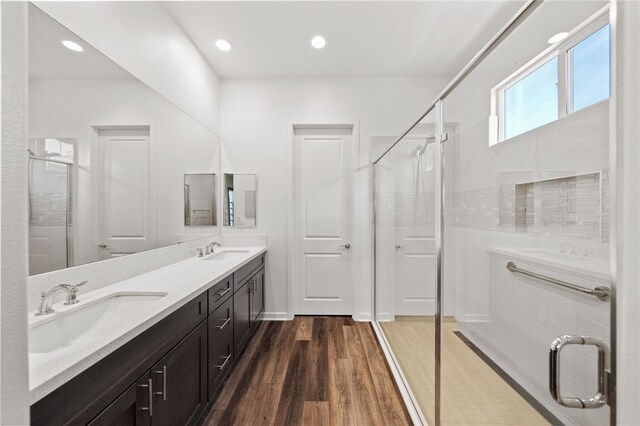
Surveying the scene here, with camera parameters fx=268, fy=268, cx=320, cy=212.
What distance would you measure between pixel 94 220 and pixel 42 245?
0.31m

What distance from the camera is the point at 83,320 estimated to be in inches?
47.9

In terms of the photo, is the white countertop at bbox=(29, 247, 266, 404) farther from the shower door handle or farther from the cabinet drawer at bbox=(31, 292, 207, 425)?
the shower door handle

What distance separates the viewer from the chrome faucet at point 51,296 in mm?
1105

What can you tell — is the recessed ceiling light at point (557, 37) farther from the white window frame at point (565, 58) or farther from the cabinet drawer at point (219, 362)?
the cabinet drawer at point (219, 362)

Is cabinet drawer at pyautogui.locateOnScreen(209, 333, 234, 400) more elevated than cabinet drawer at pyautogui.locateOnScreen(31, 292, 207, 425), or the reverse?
cabinet drawer at pyautogui.locateOnScreen(31, 292, 207, 425)

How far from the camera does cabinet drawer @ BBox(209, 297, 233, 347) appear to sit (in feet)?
5.56

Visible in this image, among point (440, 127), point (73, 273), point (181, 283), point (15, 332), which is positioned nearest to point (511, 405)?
point (440, 127)

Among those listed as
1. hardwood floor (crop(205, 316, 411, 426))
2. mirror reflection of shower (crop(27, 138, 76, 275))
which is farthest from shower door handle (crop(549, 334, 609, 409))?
mirror reflection of shower (crop(27, 138, 76, 275))

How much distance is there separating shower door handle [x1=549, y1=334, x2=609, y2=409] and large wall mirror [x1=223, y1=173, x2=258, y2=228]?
2914 millimetres

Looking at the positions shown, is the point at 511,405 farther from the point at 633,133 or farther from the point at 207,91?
the point at 207,91

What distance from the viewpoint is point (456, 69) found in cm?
300

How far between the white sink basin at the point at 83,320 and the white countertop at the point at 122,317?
0.05ft

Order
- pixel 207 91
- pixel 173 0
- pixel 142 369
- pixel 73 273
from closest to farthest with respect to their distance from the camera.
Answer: pixel 142 369 < pixel 73 273 < pixel 173 0 < pixel 207 91

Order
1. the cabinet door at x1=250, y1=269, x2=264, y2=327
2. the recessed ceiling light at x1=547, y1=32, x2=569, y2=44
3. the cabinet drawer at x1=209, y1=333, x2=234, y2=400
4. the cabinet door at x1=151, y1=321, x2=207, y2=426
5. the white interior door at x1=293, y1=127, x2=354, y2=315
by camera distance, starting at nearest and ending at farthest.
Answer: the recessed ceiling light at x1=547, y1=32, x2=569, y2=44 → the cabinet door at x1=151, y1=321, x2=207, y2=426 → the cabinet drawer at x1=209, y1=333, x2=234, y2=400 → the cabinet door at x1=250, y1=269, x2=264, y2=327 → the white interior door at x1=293, y1=127, x2=354, y2=315
